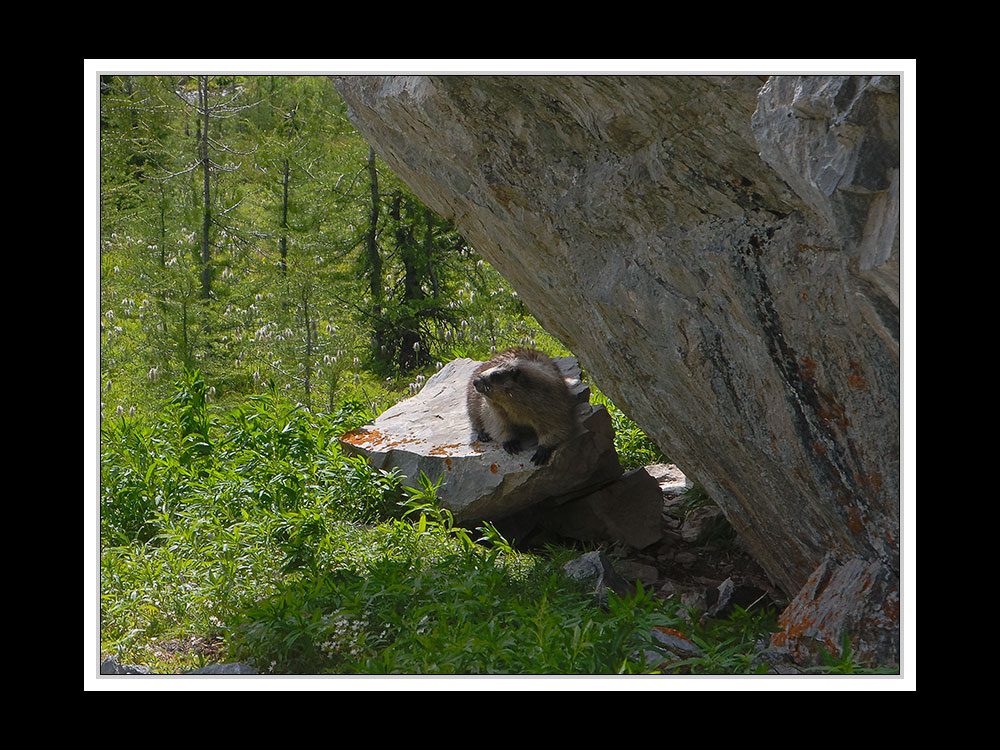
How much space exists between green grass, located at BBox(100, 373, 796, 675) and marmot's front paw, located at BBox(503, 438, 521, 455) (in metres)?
0.64

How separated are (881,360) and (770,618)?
5.60ft

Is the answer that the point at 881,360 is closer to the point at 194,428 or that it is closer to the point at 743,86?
the point at 743,86

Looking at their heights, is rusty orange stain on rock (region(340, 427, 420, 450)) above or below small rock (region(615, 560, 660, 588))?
above

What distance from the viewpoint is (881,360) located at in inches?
147

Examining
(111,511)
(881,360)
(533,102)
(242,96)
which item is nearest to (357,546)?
(111,511)

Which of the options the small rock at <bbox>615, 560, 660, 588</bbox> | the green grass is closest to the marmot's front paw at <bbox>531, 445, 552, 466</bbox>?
the green grass

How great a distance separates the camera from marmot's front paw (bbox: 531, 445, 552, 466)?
6.54 metres

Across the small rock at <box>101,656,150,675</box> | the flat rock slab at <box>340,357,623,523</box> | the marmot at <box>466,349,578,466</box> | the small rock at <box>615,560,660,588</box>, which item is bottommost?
the small rock at <box>101,656,150,675</box>

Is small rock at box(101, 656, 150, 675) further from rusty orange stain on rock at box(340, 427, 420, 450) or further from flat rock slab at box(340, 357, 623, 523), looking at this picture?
rusty orange stain on rock at box(340, 427, 420, 450)

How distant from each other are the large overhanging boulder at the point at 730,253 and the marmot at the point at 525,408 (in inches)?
49.6

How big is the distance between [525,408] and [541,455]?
14.9 inches

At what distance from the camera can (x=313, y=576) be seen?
5324 millimetres

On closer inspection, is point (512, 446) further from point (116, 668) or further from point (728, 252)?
point (116, 668)

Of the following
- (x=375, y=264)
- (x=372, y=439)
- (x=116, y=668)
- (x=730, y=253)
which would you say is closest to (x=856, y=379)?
(x=730, y=253)
